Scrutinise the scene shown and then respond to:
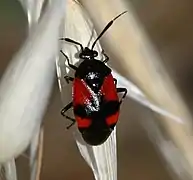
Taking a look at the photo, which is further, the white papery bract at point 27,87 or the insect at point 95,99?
the insect at point 95,99

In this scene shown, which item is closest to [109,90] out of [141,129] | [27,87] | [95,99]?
[95,99]

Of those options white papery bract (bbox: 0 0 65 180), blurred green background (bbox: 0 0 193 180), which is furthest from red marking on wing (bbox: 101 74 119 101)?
blurred green background (bbox: 0 0 193 180)

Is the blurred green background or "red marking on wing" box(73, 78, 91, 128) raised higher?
"red marking on wing" box(73, 78, 91, 128)

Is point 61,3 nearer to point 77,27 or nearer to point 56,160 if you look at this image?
point 77,27

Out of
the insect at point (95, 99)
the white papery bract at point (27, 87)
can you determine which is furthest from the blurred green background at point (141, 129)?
the white papery bract at point (27, 87)

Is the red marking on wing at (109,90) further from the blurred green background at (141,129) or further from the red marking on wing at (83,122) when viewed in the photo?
the blurred green background at (141,129)

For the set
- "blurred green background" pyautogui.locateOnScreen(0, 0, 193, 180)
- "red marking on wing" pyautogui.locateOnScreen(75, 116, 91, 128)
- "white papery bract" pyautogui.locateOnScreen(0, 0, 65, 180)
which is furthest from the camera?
"blurred green background" pyautogui.locateOnScreen(0, 0, 193, 180)

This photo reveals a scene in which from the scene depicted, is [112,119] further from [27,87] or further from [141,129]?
[141,129]

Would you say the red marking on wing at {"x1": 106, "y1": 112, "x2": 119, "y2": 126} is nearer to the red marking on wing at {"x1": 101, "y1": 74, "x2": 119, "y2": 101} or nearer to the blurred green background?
the red marking on wing at {"x1": 101, "y1": 74, "x2": 119, "y2": 101}

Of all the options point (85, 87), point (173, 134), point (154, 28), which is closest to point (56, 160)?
point (154, 28)
